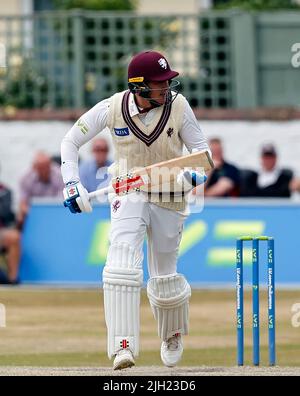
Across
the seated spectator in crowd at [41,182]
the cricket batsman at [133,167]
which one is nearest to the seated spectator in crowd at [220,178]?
the seated spectator in crowd at [41,182]

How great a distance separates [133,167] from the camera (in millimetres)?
9383

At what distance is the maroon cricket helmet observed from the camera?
9.28m

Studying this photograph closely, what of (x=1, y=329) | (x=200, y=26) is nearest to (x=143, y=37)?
(x=200, y=26)

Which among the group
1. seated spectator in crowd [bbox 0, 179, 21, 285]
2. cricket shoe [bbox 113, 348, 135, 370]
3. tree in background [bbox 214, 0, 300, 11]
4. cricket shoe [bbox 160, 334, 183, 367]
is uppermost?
tree in background [bbox 214, 0, 300, 11]

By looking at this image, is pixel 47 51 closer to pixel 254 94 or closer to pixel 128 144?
pixel 254 94

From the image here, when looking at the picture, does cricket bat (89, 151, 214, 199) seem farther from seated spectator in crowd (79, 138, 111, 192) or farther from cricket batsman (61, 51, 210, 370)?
seated spectator in crowd (79, 138, 111, 192)

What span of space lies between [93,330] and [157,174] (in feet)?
13.2

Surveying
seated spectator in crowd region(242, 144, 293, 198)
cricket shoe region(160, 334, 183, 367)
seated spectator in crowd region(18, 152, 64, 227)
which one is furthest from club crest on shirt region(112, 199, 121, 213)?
seated spectator in crowd region(242, 144, 293, 198)

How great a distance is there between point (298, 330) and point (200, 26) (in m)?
7.23

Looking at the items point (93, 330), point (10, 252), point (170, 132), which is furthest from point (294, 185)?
point (170, 132)

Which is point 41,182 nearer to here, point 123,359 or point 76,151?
point 76,151

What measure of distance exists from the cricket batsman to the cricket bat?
7 centimetres

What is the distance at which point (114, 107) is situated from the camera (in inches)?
370
